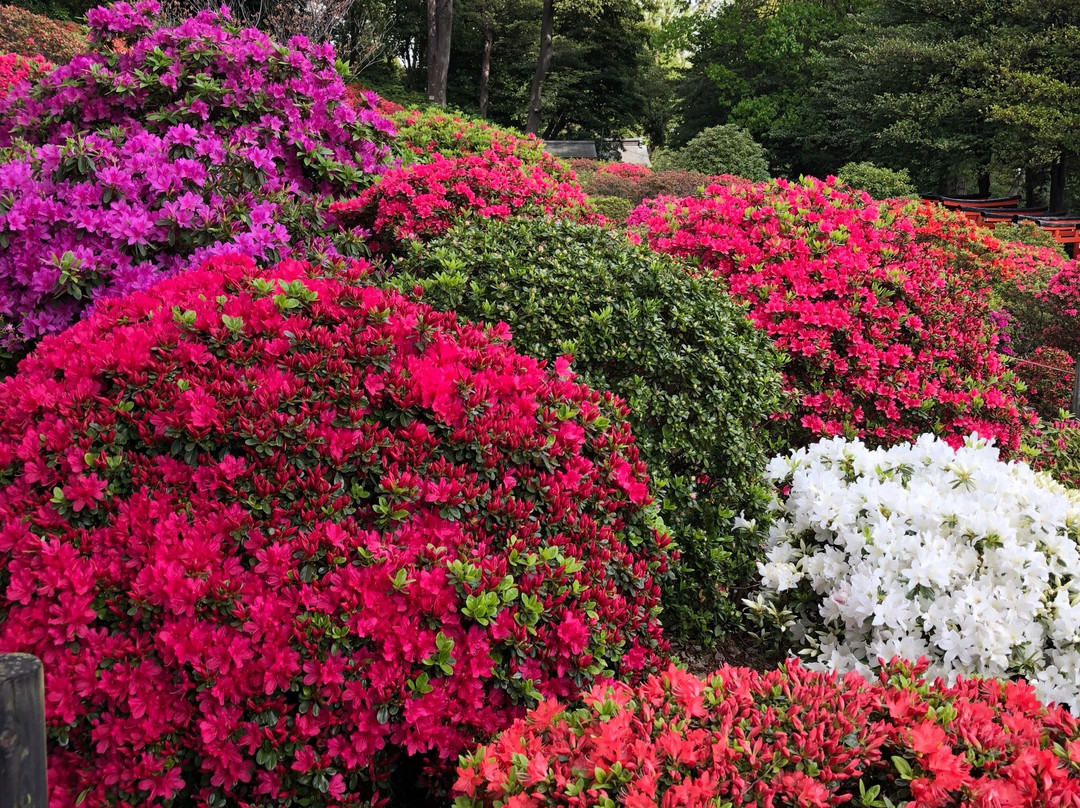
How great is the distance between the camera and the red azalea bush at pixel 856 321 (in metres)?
4.29

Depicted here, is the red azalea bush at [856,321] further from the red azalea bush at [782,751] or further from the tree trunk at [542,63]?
the tree trunk at [542,63]

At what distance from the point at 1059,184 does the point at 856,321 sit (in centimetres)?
2549

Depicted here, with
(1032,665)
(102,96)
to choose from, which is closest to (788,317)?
(1032,665)

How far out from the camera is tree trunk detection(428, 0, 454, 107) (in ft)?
64.6

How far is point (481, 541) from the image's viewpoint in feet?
7.34

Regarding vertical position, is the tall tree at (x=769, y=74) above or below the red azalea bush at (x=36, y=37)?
above

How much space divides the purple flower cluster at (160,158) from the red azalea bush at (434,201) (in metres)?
0.29

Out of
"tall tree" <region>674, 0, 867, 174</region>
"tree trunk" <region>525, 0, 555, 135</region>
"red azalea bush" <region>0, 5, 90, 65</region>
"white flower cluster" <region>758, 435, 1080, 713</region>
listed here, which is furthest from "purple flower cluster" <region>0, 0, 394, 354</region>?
"tall tree" <region>674, 0, 867, 174</region>

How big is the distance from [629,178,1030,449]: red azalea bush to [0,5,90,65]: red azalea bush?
47.9ft

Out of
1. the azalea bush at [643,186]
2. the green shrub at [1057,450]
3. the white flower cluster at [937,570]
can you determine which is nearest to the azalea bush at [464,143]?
the green shrub at [1057,450]

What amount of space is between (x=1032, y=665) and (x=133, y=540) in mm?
2673

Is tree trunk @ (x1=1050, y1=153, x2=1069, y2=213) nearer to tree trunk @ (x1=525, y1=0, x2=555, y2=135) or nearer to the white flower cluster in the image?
tree trunk @ (x1=525, y1=0, x2=555, y2=135)

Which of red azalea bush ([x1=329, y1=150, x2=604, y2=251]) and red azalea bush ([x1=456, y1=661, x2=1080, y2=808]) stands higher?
red azalea bush ([x1=329, y1=150, x2=604, y2=251])

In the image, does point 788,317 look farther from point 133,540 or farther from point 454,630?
point 133,540
